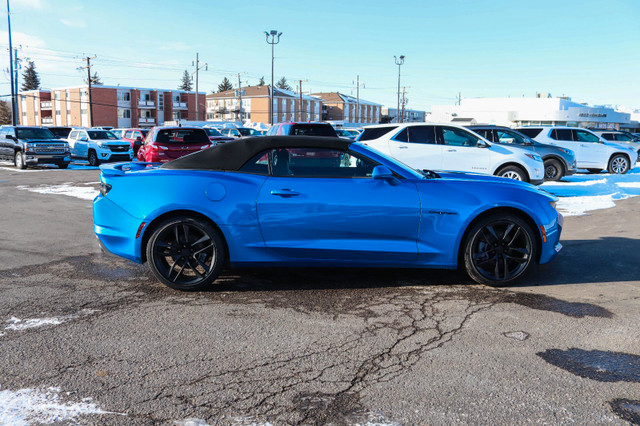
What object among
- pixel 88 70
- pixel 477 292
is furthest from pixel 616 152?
pixel 88 70

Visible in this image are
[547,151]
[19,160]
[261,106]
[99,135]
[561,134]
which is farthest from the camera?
[261,106]

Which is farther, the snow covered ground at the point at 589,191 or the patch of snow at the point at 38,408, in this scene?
the snow covered ground at the point at 589,191

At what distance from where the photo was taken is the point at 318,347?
367 cm

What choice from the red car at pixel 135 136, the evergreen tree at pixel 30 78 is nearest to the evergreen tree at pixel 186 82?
the evergreen tree at pixel 30 78

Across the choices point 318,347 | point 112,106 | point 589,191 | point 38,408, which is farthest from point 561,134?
point 112,106

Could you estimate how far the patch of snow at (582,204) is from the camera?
1011 centimetres

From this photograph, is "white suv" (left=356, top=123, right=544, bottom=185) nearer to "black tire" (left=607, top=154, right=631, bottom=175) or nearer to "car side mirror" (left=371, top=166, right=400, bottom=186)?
"car side mirror" (left=371, top=166, right=400, bottom=186)

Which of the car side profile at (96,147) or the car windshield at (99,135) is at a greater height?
the car windshield at (99,135)

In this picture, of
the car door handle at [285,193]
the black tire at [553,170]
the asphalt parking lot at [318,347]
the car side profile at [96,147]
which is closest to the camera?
the asphalt parking lot at [318,347]

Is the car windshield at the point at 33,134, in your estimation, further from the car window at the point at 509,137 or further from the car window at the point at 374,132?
the car window at the point at 509,137

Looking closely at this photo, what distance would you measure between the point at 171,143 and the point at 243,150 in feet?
38.4

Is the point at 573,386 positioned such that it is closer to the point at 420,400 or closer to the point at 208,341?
the point at 420,400

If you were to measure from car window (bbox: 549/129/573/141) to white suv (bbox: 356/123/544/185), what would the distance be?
6.53m

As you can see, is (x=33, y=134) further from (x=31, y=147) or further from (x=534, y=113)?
(x=534, y=113)
